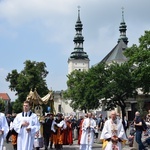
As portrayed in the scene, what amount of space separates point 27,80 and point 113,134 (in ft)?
159

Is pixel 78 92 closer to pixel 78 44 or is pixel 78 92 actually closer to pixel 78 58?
pixel 78 44

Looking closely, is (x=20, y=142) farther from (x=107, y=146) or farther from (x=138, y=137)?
(x=138, y=137)

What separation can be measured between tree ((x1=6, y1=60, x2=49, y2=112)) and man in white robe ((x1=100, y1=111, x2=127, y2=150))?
4760 centimetres

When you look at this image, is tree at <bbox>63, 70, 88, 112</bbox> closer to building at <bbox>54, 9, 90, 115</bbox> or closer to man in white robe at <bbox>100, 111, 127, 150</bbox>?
building at <bbox>54, 9, 90, 115</bbox>

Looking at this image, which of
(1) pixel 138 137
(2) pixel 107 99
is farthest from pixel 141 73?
(1) pixel 138 137

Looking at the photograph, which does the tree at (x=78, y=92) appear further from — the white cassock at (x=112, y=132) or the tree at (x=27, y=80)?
the white cassock at (x=112, y=132)

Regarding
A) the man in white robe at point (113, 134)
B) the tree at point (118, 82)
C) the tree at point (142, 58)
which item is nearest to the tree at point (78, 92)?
the tree at point (118, 82)

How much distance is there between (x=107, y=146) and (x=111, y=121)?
2.29 ft

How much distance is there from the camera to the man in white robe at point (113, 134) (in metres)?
10.2

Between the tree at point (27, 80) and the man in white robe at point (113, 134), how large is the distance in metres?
47.6

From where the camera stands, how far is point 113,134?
1025 cm

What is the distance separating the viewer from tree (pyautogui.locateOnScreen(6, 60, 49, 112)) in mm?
57975

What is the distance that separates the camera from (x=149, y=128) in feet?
61.1

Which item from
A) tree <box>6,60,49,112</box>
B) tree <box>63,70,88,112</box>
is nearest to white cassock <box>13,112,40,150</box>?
tree <box>6,60,49,112</box>
